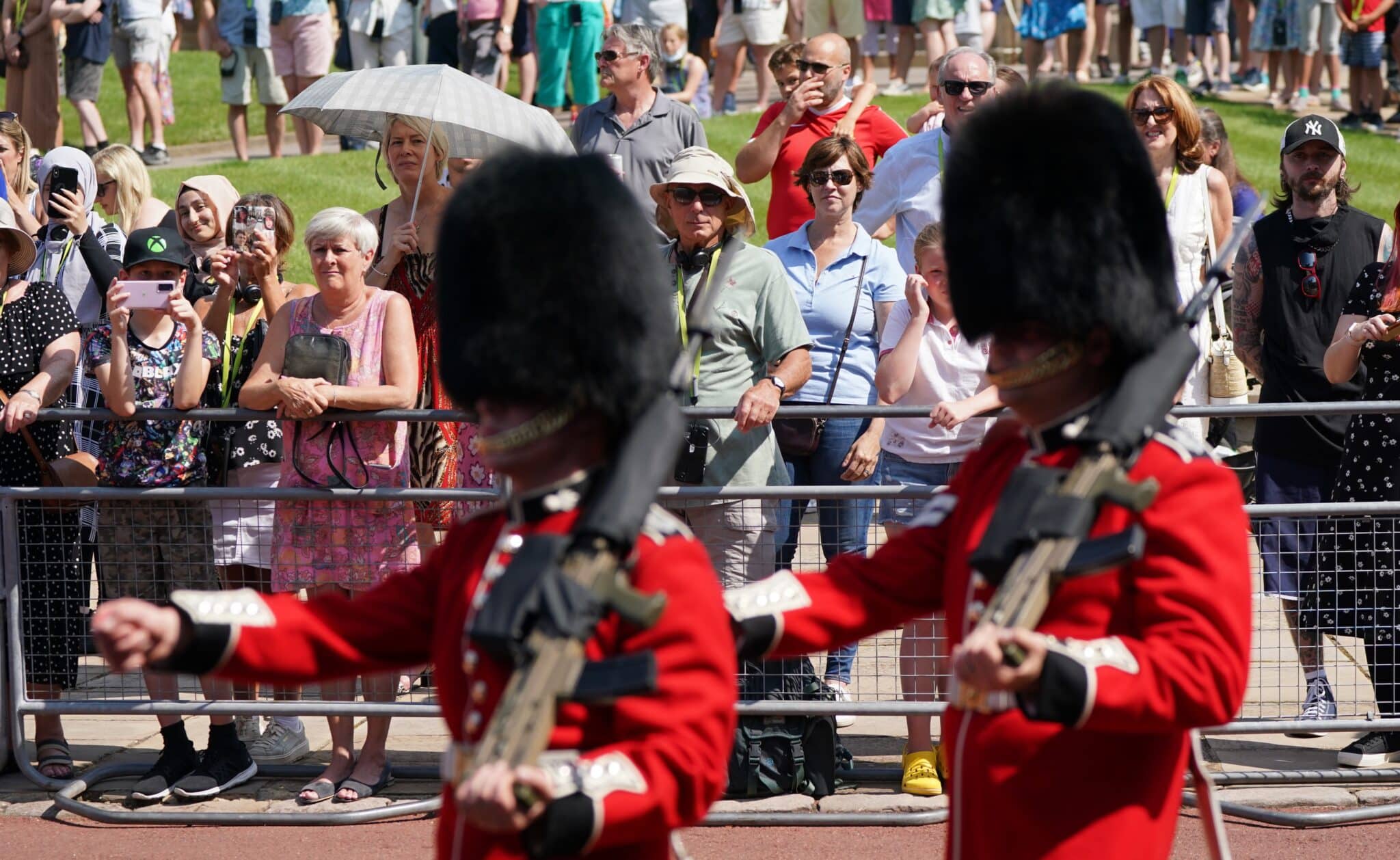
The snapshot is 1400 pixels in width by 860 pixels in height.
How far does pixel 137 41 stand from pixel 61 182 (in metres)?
6.46

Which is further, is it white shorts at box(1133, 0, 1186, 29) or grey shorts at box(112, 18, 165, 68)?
white shorts at box(1133, 0, 1186, 29)

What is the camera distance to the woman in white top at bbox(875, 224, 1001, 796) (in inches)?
225

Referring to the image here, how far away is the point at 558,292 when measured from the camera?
2.78m

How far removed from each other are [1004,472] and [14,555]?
3.84 meters

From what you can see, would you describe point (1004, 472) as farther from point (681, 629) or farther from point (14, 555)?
point (14, 555)

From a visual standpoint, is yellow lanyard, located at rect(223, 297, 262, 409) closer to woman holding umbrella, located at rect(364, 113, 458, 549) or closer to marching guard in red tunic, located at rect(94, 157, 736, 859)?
woman holding umbrella, located at rect(364, 113, 458, 549)

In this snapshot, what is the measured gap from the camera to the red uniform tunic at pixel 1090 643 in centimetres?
272

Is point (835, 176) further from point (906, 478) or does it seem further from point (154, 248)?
point (154, 248)

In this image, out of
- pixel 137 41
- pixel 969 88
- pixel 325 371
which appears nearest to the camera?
pixel 325 371

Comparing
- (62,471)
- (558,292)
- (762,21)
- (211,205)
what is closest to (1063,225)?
(558,292)

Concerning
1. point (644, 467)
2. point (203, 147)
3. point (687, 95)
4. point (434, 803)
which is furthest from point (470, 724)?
point (203, 147)

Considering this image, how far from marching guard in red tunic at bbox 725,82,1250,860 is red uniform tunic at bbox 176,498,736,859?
0.33 metres

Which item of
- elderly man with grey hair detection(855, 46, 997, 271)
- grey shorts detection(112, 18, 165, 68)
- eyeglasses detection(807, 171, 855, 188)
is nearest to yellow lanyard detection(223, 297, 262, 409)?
eyeglasses detection(807, 171, 855, 188)

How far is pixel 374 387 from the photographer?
564 centimetres
